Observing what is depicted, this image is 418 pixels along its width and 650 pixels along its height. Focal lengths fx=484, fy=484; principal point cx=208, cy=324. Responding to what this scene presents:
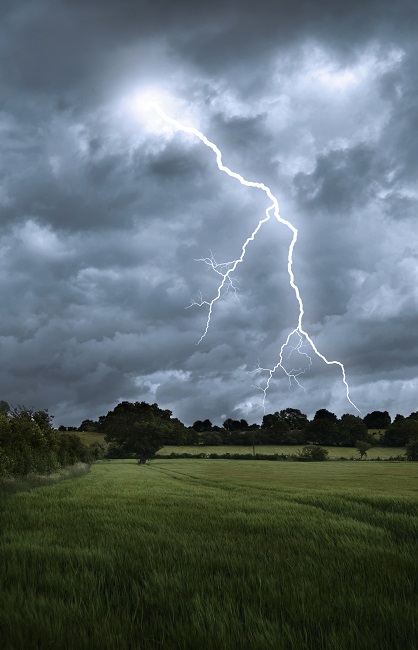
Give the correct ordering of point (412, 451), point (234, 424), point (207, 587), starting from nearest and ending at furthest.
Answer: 1. point (207, 587)
2. point (412, 451)
3. point (234, 424)

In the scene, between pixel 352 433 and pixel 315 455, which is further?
pixel 352 433

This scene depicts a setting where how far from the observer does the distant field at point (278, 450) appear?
109m

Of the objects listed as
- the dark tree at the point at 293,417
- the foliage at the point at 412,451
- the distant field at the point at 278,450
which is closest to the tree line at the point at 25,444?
the foliage at the point at 412,451

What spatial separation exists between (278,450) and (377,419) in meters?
88.3

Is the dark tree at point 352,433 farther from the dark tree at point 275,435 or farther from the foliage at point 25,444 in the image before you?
the foliage at point 25,444

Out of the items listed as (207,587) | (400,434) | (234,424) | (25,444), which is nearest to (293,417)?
(234,424)

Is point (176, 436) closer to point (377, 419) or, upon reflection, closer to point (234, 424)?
point (234, 424)

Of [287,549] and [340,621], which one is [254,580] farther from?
[287,549]

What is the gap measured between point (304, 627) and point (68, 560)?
4.09 metres

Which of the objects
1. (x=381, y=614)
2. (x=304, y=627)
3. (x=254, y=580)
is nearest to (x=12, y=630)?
(x=304, y=627)

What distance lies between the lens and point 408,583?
5.70 metres

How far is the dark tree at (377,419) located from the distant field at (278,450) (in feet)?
232

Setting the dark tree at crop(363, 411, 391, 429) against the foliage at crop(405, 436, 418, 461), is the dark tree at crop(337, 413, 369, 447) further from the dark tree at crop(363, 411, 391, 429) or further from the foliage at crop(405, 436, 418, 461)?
the dark tree at crop(363, 411, 391, 429)

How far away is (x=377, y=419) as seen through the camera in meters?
190
